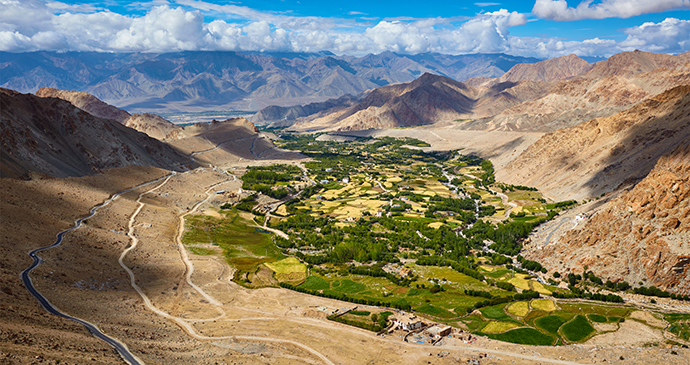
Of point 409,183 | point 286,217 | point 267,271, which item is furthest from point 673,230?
point 409,183

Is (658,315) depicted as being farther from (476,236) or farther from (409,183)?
(409,183)

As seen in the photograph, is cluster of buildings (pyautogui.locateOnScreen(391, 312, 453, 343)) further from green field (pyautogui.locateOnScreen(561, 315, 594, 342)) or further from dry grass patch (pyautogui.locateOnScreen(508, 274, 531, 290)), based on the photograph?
dry grass patch (pyautogui.locateOnScreen(508, 274, 531, 290))

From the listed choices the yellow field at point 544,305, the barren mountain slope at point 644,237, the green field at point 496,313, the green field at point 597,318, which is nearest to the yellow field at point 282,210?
the barren mountain slope at point 644,237

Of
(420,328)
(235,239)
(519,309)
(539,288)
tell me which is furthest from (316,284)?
(539,288)

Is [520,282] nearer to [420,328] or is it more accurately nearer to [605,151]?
[420,328]

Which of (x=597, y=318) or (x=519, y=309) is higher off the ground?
(x=597, y=318)

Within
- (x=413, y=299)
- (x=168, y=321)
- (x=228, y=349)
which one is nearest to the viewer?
(x=228, y=349)
